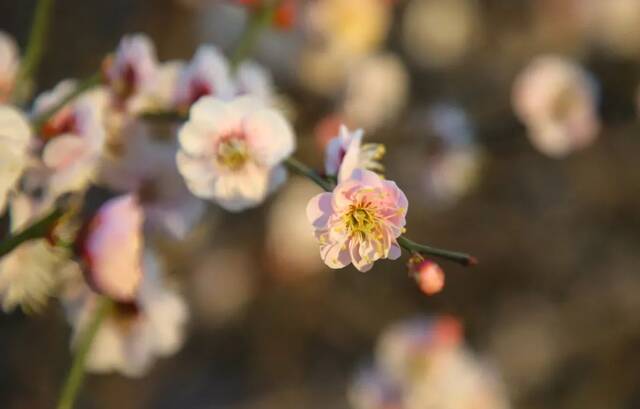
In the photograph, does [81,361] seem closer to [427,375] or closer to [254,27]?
[254,27]

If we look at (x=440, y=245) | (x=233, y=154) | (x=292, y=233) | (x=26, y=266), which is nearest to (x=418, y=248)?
(x=233, y=154)

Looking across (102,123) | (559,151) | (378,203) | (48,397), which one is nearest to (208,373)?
(48,397)

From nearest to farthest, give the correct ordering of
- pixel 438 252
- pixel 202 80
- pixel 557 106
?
pixel 438 252 < pixel 202 80 < pixel 557 106

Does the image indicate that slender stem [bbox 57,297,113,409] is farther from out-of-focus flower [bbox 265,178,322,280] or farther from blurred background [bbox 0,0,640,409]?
out-of-focus flower [bbox 265,178,322,280]

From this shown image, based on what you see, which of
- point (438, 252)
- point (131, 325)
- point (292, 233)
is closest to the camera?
point (438, 252)

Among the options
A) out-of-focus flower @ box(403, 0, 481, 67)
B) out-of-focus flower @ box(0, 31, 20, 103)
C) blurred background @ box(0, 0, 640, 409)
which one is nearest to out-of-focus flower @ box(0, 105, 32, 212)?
out-of-focus flower @ box(0, 31, 20, 103)

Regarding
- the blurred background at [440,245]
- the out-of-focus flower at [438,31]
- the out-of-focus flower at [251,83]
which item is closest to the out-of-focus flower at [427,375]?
the blurred background at [440,245]
